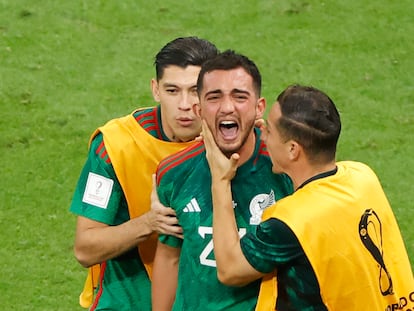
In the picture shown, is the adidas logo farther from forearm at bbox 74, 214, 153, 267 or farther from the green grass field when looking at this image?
the green grass field

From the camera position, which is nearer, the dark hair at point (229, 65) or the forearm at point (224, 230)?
the forearm at point (224, 230)

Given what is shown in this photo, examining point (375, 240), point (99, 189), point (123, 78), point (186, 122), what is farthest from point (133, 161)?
point (123, 78)

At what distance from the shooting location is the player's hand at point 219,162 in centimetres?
496

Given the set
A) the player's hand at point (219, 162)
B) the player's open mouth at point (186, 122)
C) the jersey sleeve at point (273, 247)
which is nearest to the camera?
the jersey sleeve at point (273, 247)

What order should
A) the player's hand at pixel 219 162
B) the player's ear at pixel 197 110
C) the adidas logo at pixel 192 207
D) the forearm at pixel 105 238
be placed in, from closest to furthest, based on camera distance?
1. the player's hand at pixel 219 162
2. the adidas logo at pixel 192 207
3. the player's ear at pixel 197 110
4. the forearm at pixel 105 238

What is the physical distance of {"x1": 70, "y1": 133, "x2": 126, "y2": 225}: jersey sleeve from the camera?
18.4 feet

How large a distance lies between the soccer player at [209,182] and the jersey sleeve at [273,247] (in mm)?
294

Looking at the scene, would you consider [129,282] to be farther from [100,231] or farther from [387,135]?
[387,135]

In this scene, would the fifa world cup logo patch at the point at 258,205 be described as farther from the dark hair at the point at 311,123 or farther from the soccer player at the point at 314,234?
the dark hair at the point at 311,123

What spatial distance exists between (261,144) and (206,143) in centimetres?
30

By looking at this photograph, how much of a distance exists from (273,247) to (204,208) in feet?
1.76

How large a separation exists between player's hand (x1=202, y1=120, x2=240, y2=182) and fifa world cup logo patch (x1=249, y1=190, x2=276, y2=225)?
6.9 inches

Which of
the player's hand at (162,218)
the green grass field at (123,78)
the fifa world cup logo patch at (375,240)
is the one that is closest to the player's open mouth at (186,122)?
the player's hand at (162,218)

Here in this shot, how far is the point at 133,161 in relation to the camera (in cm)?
565
